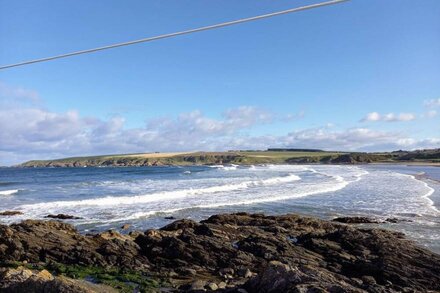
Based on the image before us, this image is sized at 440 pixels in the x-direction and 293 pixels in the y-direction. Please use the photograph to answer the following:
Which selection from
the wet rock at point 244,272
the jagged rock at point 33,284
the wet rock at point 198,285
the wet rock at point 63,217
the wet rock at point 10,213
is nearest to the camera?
the jagged rock at point 33,284

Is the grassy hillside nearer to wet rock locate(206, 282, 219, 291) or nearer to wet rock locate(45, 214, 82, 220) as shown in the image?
wet rock locate(45, 214, 82, 220)

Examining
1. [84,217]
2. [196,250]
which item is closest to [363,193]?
[84,217]

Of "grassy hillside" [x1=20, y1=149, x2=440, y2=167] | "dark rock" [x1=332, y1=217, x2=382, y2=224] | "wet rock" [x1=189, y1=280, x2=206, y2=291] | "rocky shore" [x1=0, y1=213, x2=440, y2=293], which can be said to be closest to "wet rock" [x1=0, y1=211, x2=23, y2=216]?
"rocky shore" [x1=0, y1=213, x2=440, y2=293]

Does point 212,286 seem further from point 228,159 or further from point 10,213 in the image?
point 228,159

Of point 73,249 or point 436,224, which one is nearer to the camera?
point 73,249

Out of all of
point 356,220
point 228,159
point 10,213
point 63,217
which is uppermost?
point 228,159

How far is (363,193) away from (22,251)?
30190 millimetres

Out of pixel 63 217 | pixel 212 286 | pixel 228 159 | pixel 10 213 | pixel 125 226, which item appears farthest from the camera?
pixel 228 159

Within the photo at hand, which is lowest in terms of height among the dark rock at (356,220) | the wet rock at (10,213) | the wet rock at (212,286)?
the dark rock at (356,220)

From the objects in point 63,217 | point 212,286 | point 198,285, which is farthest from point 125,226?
point 212,286

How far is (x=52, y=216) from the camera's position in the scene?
985 inches

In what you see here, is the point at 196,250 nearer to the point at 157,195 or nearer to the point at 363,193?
the point at 157,195

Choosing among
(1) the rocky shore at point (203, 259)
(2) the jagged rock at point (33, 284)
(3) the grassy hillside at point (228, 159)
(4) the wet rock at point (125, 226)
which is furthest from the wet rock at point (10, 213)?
(3) the grassy hillside at point (228, 159)

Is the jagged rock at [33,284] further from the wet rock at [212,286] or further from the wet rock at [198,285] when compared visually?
the wet rock at [212,286]
